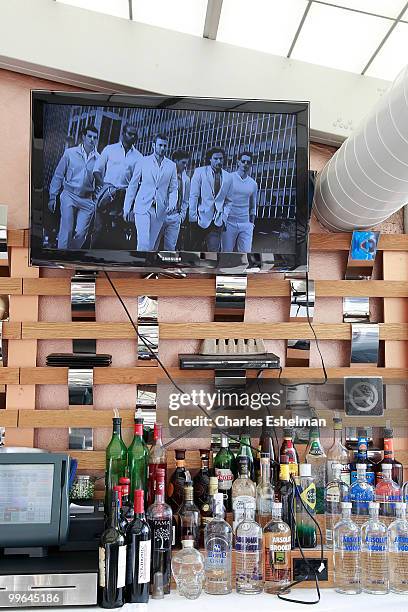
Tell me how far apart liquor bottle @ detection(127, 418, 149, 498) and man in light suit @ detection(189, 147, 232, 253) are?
0.84m

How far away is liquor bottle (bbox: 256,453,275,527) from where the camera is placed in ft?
9.52

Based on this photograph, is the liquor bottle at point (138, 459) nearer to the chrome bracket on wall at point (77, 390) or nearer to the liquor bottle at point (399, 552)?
the chrome bracket on wall at point (77, 390)

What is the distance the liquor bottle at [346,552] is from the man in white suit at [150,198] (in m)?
1.39

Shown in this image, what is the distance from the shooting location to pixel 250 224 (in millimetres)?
3068

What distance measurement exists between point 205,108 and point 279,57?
641 millimetres

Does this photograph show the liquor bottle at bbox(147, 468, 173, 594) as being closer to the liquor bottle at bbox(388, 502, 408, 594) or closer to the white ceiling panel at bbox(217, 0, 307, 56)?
the liquor bottle at bbox(388, 502, 408, 594)

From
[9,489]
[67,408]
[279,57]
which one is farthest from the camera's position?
[279,57]

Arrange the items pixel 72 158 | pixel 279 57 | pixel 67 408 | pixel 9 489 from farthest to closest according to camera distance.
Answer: pixel 279 57 < pixel 67 408 < pixel 72 158 < pixel 9 489

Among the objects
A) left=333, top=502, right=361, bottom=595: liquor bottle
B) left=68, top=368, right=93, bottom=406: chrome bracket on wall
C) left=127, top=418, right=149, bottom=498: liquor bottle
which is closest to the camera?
left=333, top=502, right=361, bottom=595: liquor bottle

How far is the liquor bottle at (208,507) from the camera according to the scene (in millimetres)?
2811

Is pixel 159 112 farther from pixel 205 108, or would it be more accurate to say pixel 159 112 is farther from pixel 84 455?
pixel 84 455

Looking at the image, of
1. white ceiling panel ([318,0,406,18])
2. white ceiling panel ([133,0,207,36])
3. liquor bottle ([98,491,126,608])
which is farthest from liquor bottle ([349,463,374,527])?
white ceiling panel ([133,0,207,36])

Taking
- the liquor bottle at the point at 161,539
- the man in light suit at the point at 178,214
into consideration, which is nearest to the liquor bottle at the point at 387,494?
the liquor bottle at the point at 161,539

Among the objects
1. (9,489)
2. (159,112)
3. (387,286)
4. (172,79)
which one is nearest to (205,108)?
(159,112)
